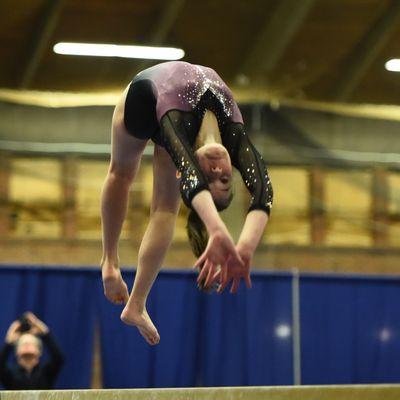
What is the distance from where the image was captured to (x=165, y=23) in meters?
8.32

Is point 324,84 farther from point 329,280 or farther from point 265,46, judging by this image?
point 329,280

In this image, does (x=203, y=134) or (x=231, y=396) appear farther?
(x=203, y=134)

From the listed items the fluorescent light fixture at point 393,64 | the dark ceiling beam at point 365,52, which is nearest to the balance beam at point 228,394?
the dark ceiling beam at point 365,52

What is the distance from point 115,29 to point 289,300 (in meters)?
2.90

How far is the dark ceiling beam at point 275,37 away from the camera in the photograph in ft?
27.3

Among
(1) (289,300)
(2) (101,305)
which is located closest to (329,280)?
(1) (289,300)

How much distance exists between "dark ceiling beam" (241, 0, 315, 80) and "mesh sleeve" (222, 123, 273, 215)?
17.7ft

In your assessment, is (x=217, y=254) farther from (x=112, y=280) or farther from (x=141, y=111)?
(x=112, y=280)

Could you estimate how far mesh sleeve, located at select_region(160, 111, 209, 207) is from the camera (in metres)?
2.80

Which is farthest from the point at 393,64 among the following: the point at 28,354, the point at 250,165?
the point at 250,165

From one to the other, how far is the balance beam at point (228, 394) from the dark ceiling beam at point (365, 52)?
6133 millimetres

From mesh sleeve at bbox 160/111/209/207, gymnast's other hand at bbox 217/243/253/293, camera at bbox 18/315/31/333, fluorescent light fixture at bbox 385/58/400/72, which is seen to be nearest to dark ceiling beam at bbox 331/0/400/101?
fluorescent light fixture at bbox 385/58/400/72

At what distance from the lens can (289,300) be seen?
7.95 metres

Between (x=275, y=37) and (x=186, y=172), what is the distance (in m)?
5.93
